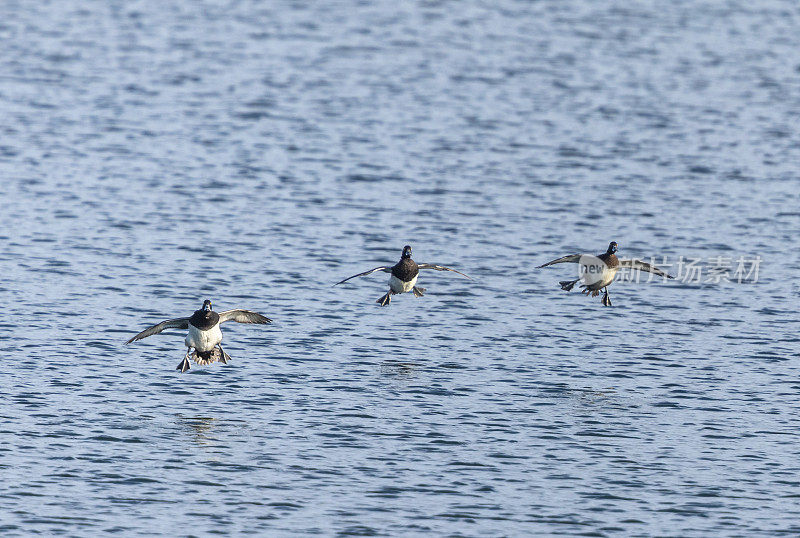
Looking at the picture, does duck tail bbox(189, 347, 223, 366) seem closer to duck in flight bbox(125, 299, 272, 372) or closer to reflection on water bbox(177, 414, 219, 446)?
duck in flight bbox(125, 299, 272, 372)

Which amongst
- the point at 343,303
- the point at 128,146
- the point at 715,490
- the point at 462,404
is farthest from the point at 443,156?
the point at 715,490

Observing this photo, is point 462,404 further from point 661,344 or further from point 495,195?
point 495,195

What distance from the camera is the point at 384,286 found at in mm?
44750

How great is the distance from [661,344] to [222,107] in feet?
126

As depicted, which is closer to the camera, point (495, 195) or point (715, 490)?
point (715, 490)

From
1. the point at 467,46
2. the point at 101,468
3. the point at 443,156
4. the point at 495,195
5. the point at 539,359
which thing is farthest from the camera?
the point at 467,46

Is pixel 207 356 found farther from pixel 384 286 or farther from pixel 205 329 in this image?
pixel 384 286

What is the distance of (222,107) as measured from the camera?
72125 millimetres

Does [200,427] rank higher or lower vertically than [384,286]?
lower

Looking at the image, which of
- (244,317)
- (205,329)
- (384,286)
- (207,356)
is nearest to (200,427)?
(207,356)

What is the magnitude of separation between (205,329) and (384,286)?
1300 centimetres

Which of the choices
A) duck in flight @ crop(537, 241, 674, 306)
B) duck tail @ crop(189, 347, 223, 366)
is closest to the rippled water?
duck tail @ crop(189, 347, 223, 366)

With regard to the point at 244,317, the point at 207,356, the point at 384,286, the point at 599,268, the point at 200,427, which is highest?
the point at 599,268

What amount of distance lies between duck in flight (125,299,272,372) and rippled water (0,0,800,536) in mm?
1066
